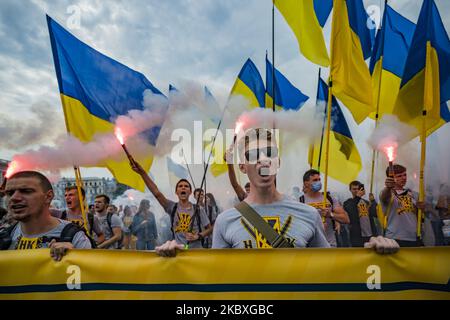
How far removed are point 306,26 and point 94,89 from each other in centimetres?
350

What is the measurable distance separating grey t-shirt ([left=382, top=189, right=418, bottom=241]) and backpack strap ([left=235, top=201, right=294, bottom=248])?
3.48 m

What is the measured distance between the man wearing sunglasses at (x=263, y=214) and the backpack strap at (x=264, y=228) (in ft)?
0.12

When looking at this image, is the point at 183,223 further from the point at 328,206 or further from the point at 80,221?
the point at 328,206

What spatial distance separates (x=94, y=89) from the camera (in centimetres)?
545

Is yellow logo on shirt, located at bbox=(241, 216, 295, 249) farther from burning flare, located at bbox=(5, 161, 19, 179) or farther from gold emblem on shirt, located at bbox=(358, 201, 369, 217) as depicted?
gold emblem on shirt, located at bbox=(358, 201, 369, 217)

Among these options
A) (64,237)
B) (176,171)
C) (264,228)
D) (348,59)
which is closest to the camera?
(264,228)

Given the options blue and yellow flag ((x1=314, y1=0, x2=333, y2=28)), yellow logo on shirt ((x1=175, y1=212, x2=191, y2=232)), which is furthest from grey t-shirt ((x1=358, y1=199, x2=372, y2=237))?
blue and yellow flag ((x1=314, y1=0, x2=333, y2=28))

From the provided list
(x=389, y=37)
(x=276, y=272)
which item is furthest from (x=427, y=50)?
(x=276, y=272)

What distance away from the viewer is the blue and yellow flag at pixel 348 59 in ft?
15.5

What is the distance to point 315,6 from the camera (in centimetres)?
550

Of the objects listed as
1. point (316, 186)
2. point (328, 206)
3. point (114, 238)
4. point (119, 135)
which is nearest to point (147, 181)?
point (119, 135)

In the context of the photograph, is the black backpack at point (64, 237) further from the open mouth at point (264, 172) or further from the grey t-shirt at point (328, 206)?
the grey t-shirt at point (328, 206)

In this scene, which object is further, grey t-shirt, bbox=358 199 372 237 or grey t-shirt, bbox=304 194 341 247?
grey t-shirt, bbox=358 199 372 237

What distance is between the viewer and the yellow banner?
2.11 metres
